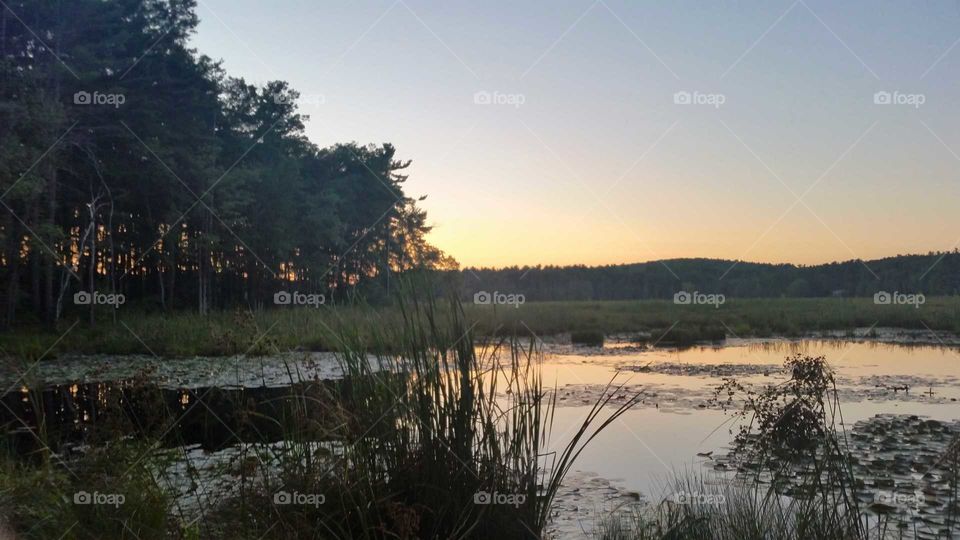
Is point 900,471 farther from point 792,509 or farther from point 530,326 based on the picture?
point 530,326

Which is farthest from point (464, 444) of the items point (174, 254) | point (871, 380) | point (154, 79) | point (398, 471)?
point (174, 254)

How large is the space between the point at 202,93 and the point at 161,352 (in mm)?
12732

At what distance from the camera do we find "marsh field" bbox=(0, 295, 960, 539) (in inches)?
140

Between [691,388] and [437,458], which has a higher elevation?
[437,458]

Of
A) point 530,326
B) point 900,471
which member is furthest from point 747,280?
point 900,471

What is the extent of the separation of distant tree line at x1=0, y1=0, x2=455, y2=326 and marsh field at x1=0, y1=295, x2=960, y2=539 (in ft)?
22.5

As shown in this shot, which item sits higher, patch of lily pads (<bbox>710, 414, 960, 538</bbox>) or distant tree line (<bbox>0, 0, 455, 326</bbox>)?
distant tree line (<bbox>0, 0, 455, 326</bbox>)

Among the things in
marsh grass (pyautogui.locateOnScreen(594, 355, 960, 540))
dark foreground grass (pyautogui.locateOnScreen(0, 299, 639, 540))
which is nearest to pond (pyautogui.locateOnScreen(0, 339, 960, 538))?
dark foreground grass (pyautogui.locateOnScreen(0, 299, 639, 540))

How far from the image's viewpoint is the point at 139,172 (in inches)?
976

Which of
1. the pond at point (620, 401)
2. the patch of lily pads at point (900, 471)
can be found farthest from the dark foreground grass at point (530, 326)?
the patch of lily pads at point (900, 471)

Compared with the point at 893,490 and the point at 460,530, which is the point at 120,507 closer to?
the point at 460,530

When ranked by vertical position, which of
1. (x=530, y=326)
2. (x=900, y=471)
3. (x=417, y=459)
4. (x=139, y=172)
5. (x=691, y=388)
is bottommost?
(x=900, y=471)

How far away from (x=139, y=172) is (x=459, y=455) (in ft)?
80.7

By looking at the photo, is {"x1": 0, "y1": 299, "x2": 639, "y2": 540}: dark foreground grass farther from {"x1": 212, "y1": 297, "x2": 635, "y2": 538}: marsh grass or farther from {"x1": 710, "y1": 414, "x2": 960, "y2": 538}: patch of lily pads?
{"x1": 710, "y1": 414, "x2": 960, "y2": 538}: patch of lily pads
